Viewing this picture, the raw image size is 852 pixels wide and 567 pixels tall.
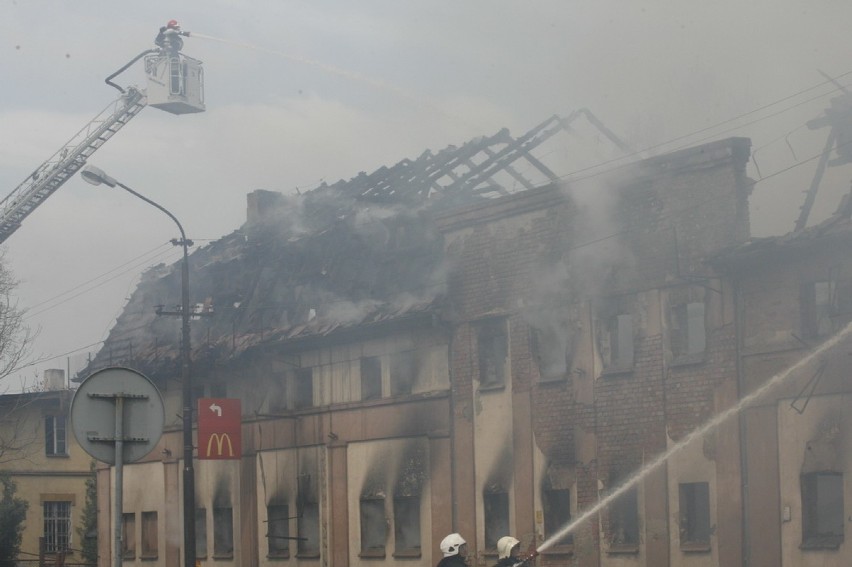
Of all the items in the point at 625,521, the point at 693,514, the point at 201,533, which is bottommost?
the point at 201,533

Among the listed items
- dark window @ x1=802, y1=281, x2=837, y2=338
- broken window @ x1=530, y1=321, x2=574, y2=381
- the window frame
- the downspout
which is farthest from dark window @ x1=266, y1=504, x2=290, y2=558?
dark window @ x1=802, y1=281, x2=837, y2=338

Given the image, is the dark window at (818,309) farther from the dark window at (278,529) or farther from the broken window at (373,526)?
the dark window at (278,529)

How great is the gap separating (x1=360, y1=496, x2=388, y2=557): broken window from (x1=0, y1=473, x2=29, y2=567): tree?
19640 mm

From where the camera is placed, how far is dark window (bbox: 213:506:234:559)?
37.4 meters

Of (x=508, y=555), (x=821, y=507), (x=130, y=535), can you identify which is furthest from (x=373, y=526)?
(x=508, y=555)

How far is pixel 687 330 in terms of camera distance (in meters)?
25.2

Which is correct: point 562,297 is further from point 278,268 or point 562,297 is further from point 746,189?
point 278,268

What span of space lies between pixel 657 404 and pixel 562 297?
3.37 metres

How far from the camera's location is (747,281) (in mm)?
24016

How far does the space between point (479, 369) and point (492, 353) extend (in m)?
0.46

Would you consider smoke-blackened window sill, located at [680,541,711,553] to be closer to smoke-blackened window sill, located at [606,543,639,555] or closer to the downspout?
the downspout

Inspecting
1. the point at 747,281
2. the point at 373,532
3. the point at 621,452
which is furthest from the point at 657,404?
the point at 373,532

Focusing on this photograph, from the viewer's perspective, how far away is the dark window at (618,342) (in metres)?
26.4

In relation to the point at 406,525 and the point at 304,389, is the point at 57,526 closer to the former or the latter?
the point at 304,389
